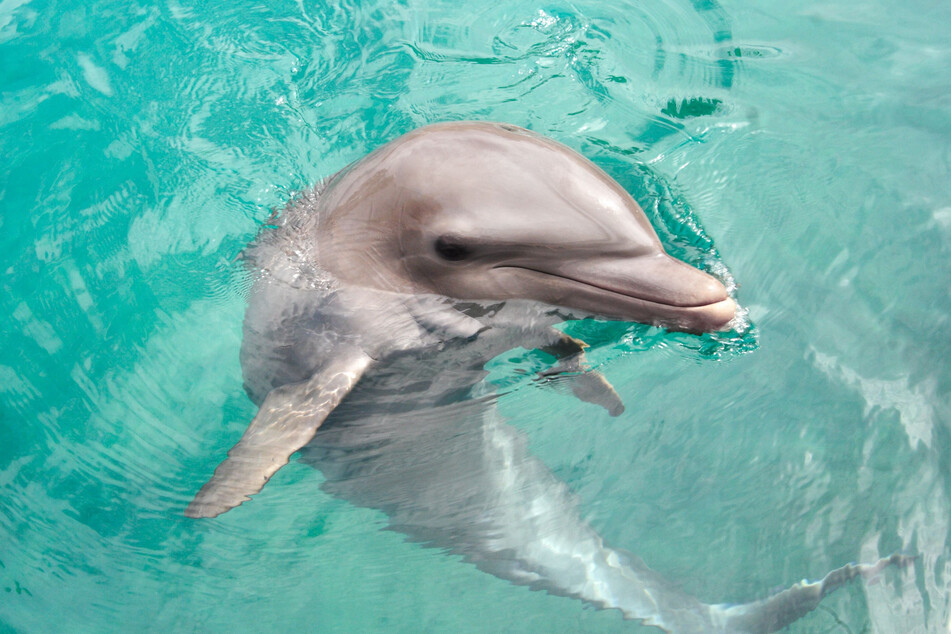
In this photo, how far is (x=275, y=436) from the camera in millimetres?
4035

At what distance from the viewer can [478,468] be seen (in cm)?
482

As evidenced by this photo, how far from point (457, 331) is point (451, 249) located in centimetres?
55

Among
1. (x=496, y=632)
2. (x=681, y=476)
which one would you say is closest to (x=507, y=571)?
(x=496, y=632)

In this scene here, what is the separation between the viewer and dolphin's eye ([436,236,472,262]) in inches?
150

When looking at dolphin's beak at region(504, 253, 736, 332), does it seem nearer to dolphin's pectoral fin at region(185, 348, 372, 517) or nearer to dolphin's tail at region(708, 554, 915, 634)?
dolphin's pectoral fin at region(185, 348, 372, 517)

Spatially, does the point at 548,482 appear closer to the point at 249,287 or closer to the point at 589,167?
the point at 589,167

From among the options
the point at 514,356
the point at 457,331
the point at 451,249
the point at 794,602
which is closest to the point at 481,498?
the point at 514,356

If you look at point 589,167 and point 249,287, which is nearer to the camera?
point 589,167

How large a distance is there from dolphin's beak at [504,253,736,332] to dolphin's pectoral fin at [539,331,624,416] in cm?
77

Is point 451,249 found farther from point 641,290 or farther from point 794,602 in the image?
point 794,602

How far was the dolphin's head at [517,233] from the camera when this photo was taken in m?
3.52

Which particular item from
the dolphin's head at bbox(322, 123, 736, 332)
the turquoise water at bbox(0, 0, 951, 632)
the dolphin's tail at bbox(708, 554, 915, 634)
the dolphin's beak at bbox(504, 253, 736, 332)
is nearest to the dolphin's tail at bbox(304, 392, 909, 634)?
the turquoise water at bbox(0, 0, 951, 632)

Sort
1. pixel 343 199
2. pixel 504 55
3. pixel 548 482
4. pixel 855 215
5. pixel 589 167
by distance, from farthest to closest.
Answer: pixel 504 55 < pixel 855 215 < pixel 548 482 < pixel 343 199 < pixel 589 167

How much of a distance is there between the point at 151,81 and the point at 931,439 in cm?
763
